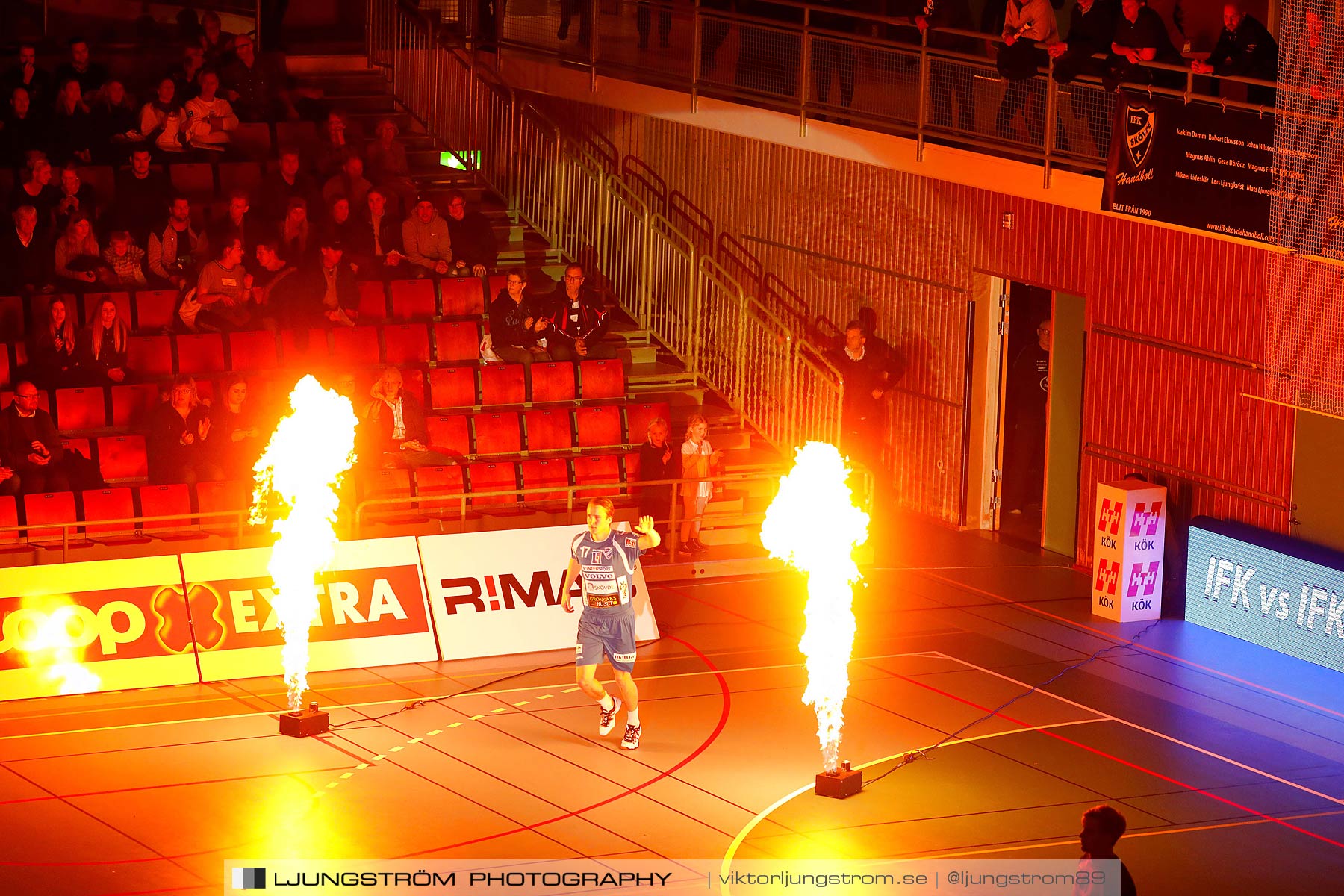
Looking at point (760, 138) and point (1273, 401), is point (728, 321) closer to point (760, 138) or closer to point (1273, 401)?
point (760, 138)

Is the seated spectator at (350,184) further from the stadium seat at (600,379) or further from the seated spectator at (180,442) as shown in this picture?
the seated spectator at (180,442)

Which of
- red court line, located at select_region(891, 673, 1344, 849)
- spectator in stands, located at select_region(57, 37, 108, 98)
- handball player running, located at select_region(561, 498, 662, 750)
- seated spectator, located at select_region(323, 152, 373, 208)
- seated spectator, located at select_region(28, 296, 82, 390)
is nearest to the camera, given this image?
red court line, located at select_region(891, 673, 1344, 849)

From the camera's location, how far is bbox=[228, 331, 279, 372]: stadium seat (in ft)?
60.3

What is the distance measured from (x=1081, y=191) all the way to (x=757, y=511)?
4612 millimetres

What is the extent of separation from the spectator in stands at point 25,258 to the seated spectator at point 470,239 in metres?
4.59

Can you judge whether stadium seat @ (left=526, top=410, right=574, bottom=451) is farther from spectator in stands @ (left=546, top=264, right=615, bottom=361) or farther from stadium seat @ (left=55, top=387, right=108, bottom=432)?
stadium seat @ (left=55, top=387, right=108, bottom=432)

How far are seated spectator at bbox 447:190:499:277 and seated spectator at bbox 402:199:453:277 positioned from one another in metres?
0.21

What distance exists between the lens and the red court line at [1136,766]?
12.4 m

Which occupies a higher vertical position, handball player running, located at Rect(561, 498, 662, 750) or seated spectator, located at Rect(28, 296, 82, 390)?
seated spectator, located at Rect(28, 296, 82, 390)

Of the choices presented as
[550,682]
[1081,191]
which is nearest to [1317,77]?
[1081,191]

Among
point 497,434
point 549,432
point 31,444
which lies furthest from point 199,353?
point 549,432

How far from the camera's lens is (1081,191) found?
17.1 meters

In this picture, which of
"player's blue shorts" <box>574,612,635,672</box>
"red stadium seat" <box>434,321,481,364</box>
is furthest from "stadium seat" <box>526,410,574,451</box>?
"player's blue shorts" <box>574,612,635,672</box>

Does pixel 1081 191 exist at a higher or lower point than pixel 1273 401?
higher
